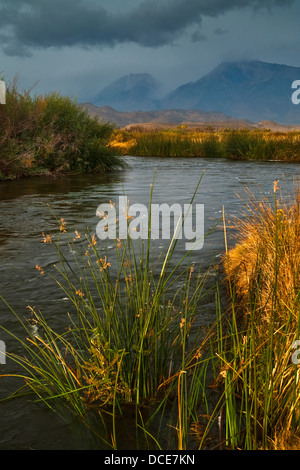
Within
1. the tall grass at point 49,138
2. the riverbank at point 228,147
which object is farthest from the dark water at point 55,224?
the riverbank at point 228,147

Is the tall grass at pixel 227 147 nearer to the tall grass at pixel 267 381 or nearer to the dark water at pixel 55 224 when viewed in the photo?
the dark water at pixel 55 224

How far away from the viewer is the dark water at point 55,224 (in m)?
2.71

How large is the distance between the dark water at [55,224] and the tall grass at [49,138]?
707mm

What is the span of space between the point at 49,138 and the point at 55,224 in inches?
315

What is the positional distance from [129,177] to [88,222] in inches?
314

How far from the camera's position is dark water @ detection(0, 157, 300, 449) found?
271cm

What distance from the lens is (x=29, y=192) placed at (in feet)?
41.0

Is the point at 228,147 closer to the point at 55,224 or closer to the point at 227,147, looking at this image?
the point at 227,147

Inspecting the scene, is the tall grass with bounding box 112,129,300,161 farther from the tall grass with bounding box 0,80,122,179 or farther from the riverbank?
the tall grass with bounding box 0,80,122,179

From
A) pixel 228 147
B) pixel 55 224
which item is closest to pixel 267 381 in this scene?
pixel 55 224

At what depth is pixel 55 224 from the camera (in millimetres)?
8562
